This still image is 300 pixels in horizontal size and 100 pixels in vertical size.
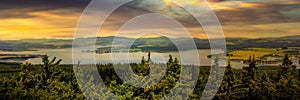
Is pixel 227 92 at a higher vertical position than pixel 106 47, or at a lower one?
lower

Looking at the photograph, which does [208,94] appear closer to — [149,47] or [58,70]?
[149,47]

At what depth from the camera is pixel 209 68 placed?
1729 inches

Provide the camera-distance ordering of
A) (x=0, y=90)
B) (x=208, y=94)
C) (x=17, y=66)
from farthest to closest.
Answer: (x=17, y=66) → (x=208, y=94) → (x=0, y=90)

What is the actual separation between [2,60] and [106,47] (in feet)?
33.1

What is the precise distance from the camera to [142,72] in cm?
4366

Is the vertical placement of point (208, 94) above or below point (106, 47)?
below

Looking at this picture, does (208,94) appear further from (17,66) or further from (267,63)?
(17,66)

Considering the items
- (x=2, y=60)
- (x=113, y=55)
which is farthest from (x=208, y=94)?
(x=2, y=60)

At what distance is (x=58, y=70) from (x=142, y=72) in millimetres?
6962

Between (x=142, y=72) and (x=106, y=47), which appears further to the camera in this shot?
(x=106, y=47)

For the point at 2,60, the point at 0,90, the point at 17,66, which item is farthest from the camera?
the point at 2,60

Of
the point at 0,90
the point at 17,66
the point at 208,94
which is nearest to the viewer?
the point at 0,90

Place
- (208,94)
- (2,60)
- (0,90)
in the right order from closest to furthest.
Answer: (0,90), (208,94), (2,60)

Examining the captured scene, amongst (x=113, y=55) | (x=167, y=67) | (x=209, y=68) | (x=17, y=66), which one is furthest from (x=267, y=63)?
(x=17, y=66)
